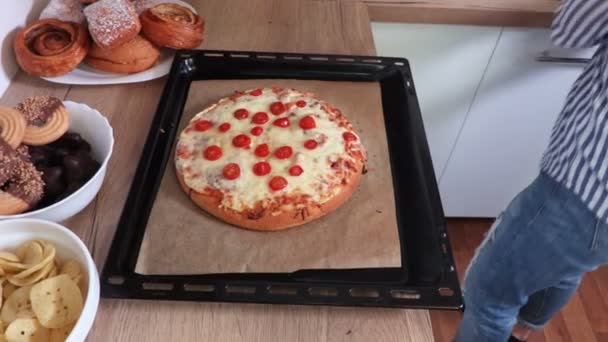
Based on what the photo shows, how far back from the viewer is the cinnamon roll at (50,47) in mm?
899

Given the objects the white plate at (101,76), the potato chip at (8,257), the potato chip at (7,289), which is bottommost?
the potato chip at (7,289)

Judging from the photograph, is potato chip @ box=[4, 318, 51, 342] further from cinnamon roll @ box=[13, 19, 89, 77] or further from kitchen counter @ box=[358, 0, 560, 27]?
kitchen counter @ box=[358, 0, 560, 27]

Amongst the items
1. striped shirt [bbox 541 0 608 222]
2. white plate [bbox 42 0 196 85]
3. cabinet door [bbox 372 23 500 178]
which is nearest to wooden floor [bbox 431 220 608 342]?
cabinet door [bbox 372 23 500 178]

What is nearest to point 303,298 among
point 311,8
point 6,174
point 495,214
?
point 6,174

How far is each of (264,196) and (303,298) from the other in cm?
20

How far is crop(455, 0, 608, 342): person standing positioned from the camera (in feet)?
2.78

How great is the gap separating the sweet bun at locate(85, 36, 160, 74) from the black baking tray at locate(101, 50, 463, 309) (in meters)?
0.06

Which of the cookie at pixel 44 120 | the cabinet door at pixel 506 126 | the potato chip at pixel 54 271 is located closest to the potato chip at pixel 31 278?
the potato chip at pixel 54 271

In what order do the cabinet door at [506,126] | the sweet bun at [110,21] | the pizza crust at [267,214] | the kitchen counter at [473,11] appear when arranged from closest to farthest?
the pizza crust at [267,214] < the sweet bun at [110,21] < the kitchen counter at [473,11] < the cabinet door at [506,126]

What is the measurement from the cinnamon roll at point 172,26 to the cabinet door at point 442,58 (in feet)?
1.57

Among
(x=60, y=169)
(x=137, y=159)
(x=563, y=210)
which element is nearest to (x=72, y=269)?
(x=60, y=169)

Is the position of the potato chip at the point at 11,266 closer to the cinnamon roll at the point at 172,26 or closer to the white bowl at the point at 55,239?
the white bowl at the point at 55,239

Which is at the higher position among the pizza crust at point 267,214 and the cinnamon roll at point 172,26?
the cinnamon roll at point 172,26

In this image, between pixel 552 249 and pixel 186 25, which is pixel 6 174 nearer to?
pixel 186 25
